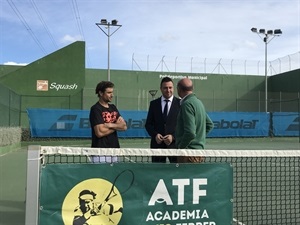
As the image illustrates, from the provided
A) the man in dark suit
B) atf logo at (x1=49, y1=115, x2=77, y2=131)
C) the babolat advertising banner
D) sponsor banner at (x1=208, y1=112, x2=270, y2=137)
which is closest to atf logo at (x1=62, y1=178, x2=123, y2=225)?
the babolat advertising banner

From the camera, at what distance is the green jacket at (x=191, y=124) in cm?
406

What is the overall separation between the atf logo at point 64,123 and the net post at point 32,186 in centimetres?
2069

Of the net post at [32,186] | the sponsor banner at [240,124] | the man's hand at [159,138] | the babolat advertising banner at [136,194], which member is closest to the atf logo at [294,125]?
the sponsor banner at [240,124]

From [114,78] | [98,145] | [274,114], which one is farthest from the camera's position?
[114,78]

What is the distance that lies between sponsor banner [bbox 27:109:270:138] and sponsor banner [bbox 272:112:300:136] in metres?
0.72

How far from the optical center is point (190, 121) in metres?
4.05

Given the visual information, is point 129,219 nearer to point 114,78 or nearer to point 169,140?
point 169,140

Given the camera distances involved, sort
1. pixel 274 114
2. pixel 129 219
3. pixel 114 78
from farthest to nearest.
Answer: pixel 114 78 → pixel 274 114 → pixel 129 219

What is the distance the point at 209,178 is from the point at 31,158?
1655 millimetres

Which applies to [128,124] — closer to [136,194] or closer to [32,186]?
[136,194]

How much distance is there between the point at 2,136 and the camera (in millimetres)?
14688

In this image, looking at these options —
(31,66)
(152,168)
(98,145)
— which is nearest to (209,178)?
(152,168)

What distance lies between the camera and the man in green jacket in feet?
13.3

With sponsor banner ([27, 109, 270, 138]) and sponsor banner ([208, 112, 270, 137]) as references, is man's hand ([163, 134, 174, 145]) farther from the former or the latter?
sponsor banner ([208, 112, 270, 137])
